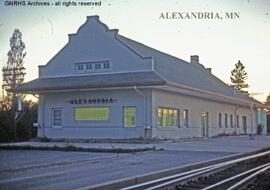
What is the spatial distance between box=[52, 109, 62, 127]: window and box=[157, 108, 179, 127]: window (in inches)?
218

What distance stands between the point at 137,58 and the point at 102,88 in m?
2.46

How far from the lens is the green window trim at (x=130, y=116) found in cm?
2534

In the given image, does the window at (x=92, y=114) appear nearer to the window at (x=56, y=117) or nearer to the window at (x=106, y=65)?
the window at (x=56, y=117)

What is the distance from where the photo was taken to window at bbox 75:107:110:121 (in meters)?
25.9

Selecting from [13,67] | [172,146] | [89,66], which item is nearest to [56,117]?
[89,66]

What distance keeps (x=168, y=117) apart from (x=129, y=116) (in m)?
2.54

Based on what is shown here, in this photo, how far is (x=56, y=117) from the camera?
2769 centimetres

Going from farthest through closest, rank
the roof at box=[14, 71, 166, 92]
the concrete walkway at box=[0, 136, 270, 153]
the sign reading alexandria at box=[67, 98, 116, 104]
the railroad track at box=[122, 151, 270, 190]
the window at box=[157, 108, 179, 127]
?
the window at box=[157, 108, 179, 127], the sign reading alexandria at box=[67, 98, 116, 104], the roof at box=[14, 71, 166, 92], the concrete walkway at box=[0, 136, 270, 153], the railroad track at box=[122, 151, 270, 190]

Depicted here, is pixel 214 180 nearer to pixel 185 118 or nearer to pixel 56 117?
pixel 56 117

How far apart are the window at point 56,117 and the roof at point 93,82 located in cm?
164

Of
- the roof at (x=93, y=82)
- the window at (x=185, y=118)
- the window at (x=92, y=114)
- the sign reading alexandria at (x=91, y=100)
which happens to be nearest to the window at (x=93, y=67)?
the roof at (x=93, y=82)

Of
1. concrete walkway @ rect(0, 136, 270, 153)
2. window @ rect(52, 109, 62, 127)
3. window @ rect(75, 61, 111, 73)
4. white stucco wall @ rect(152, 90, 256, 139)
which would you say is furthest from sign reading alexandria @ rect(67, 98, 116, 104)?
concrete walkway @ rect(0, 136, 270, 153)

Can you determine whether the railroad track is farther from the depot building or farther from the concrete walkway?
the depot building

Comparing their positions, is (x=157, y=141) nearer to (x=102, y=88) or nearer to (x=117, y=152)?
(x=102, y=88)
